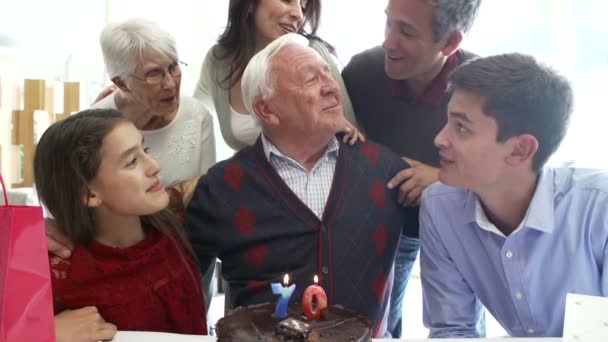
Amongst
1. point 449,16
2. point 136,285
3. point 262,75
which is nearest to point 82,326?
point 136,285

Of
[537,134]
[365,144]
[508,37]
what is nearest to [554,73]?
[537,134]

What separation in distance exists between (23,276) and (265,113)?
3.24 ft

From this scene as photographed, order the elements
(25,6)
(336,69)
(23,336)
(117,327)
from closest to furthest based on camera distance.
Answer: (23,336), (117,327), (336,69), (25,6)

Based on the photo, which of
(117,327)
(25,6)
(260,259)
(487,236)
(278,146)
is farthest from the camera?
(25,6)

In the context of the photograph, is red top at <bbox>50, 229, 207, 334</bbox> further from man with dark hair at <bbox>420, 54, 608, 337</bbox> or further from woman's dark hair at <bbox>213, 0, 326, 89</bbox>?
woman's dark hair at <bbox>213, 0, 326, 89</bbox>

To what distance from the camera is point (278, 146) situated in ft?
6.41

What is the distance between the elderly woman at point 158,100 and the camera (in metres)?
2.00

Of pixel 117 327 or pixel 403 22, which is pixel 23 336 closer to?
pixel 117 327

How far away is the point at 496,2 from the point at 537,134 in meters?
2.46

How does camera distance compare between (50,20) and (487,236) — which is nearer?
(487,236)

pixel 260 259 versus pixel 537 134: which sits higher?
pixel 537 134

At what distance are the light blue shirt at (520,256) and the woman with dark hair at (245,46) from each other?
60 centimetres

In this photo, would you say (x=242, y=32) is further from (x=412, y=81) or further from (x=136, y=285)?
(x=136, y=285)

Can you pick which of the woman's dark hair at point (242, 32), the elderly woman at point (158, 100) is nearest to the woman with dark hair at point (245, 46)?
the woman's dark hair at point (242, 32)
